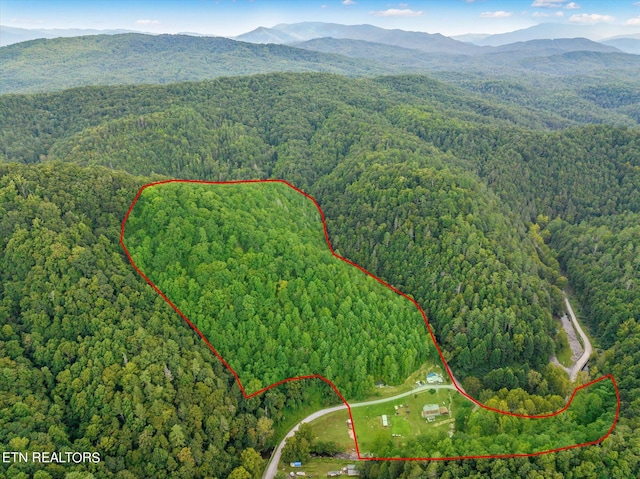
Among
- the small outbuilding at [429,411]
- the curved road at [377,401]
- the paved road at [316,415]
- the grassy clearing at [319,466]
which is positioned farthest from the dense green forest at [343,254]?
the small outbuilding at [429,411]

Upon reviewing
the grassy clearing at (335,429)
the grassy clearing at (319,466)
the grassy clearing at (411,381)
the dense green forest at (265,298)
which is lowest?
the grassy clearing at (319,466)

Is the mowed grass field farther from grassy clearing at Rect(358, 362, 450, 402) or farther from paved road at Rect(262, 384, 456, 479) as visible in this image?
grassy clearing at Rect(358, 362, 450, 402)

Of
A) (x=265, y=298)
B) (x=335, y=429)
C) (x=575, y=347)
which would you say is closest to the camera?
(x=335, y=429)

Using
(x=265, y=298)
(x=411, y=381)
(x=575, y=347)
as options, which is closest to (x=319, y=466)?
(x=411, y=381)

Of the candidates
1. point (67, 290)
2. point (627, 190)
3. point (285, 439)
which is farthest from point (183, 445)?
point (627, 190)

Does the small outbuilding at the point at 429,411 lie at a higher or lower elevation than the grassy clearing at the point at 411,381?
lower

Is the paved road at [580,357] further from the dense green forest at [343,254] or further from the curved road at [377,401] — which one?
the dense green forest at [343,254]

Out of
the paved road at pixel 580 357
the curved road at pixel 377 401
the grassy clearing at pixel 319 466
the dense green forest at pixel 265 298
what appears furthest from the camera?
the paved road at pixel 580 357

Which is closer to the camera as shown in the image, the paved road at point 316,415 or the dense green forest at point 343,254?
the dense green forest at point 343,254

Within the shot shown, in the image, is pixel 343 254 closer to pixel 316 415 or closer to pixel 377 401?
pixel 377 401
